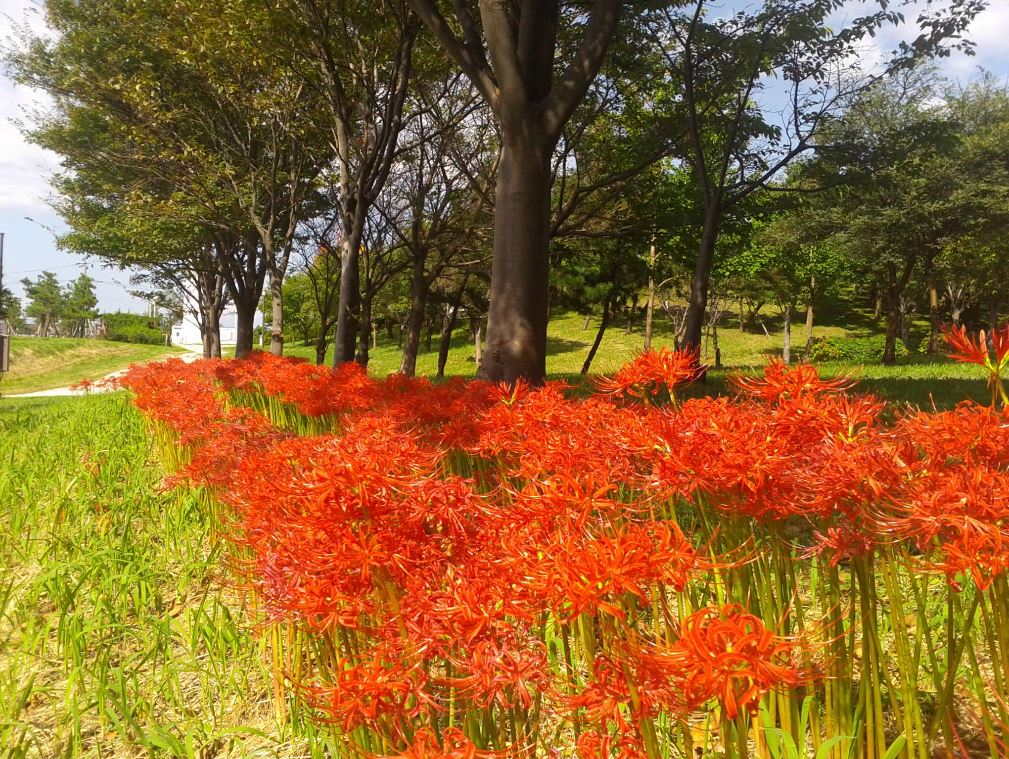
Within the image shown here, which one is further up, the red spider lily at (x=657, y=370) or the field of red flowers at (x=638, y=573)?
the red spider lily at (x=657, y=370)

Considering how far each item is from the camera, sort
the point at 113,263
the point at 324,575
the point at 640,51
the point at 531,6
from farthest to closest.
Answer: the point at 113,263 < the point at 640,51 < the point at 531,6 < the point at 324,575

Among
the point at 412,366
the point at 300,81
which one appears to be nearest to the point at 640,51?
the point at 300,81

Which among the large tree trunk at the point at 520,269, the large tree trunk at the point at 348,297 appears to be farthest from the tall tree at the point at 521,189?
the large tree trunk at the point at 348,297

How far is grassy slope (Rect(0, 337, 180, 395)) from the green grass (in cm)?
2639

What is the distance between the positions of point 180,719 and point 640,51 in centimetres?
1302

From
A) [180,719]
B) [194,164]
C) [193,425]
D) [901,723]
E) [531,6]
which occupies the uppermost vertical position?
[194,164]

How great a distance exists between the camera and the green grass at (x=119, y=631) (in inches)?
83.7

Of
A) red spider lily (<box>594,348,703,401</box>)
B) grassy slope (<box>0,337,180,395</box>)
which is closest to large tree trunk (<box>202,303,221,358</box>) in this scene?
grassy slope (<box>0,337,180,395</box>)

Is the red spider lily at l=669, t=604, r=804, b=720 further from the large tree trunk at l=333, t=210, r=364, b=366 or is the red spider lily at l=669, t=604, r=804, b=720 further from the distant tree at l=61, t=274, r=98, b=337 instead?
the distant tree at l=61, t=274, r=98, b=337

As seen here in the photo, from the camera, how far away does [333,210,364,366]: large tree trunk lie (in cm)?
1143

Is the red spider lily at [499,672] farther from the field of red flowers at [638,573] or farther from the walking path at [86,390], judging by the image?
the walking path at [86,390]

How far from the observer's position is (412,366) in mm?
16203

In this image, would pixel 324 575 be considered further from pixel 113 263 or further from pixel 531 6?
pixel 113 263

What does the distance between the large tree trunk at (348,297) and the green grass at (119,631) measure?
21.7ft
